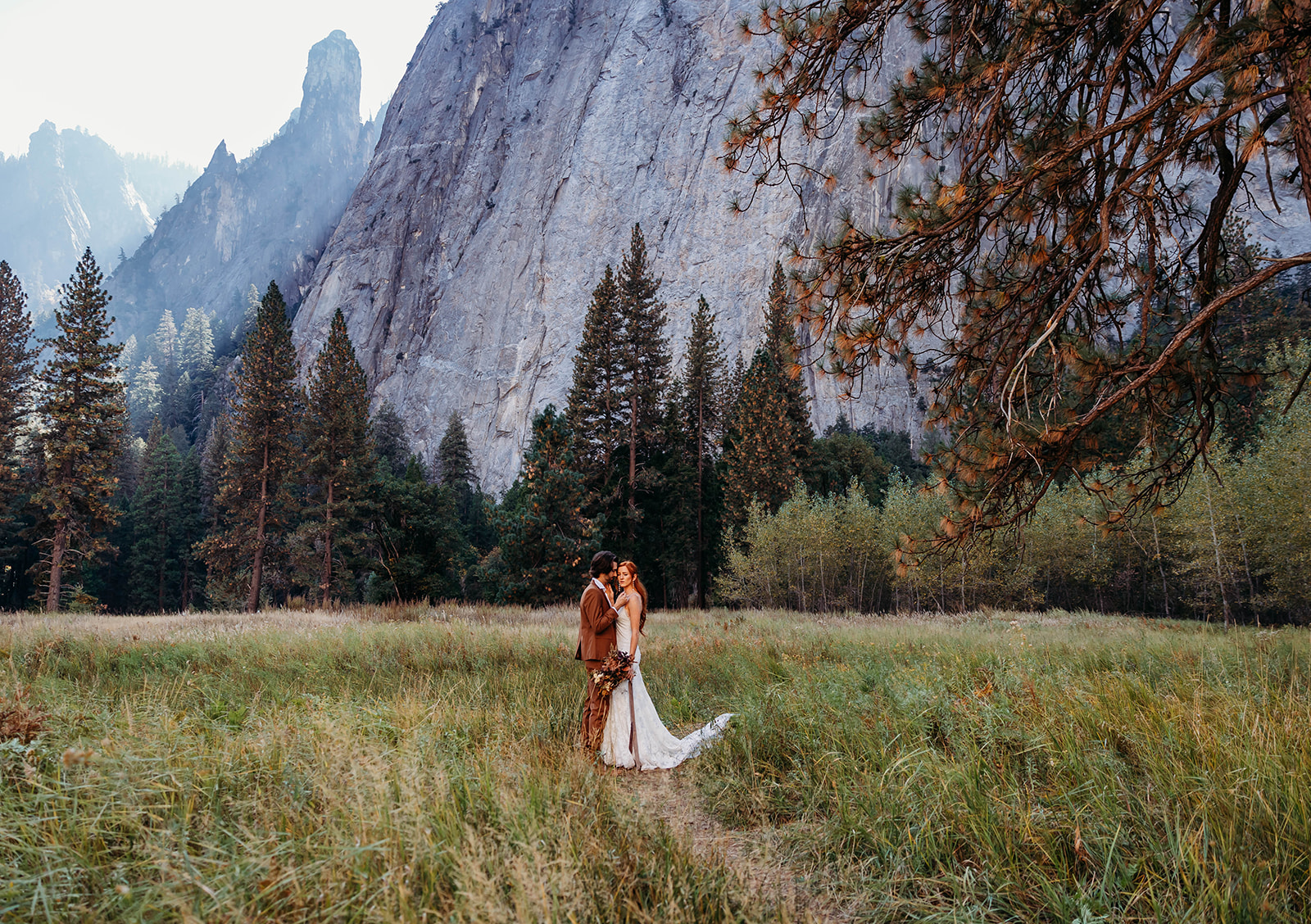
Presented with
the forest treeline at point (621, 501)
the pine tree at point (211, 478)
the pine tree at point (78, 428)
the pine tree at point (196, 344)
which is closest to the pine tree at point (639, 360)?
the forest treeline at point (621, 501)

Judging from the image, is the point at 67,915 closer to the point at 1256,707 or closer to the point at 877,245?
the point at 877,245

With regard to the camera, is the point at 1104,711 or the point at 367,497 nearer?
the point at 1104,711

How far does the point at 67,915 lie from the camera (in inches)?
77.5

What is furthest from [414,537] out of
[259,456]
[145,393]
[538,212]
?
[145,393]

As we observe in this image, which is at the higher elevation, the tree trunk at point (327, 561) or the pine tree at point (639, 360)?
the pine tree at point (639, 360)

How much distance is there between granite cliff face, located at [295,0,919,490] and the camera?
238 ft

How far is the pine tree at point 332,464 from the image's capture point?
29.4m

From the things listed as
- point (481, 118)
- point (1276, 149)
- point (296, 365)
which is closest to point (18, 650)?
point (1276, 149)

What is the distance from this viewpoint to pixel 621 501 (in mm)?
31188

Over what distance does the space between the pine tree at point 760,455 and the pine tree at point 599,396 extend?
7.31 m

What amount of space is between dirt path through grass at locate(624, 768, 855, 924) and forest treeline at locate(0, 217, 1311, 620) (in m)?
16.7

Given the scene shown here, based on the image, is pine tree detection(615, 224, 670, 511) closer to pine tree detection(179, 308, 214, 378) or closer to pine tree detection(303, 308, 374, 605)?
pine tree detection(303, 308, 374, 605)

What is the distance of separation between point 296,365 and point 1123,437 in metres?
34.2

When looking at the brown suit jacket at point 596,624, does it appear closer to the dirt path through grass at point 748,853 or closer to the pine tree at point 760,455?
the dirt path through grass at point 748,853
